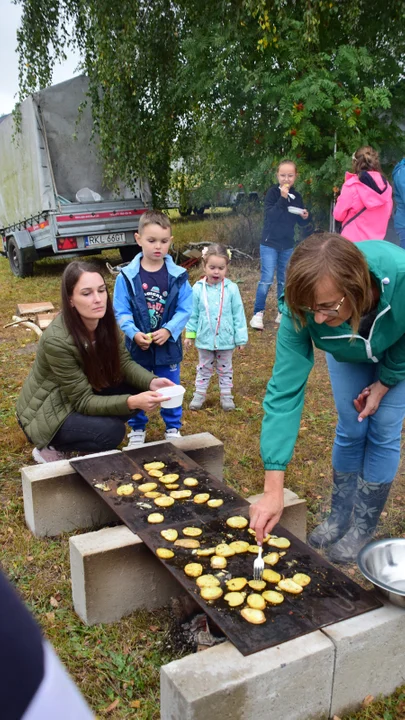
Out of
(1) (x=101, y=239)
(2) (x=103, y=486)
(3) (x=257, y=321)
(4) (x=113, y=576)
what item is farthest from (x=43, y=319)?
(4) (x=113, y=576)

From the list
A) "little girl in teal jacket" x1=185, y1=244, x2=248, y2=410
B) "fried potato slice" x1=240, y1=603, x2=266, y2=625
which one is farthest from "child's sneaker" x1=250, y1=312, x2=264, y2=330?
"fried potato slice" x1=240, y1=603, x2=266, y2=625

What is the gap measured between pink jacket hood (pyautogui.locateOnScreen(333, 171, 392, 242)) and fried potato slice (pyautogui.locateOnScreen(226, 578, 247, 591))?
3980 mm

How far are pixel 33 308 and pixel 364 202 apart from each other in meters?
4.51

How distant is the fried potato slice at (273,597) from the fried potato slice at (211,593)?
16 cm

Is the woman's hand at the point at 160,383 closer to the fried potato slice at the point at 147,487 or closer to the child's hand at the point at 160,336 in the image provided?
the child's hand at the point at 160,336

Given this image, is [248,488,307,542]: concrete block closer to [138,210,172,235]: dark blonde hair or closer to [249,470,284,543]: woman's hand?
[249,470,284,543]: woman's hand

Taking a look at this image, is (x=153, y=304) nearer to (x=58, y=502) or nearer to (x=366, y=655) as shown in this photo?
(x=58, y=502)

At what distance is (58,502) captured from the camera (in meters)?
3.20

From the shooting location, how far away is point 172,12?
902cm

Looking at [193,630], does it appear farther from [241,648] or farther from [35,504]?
[35,504]

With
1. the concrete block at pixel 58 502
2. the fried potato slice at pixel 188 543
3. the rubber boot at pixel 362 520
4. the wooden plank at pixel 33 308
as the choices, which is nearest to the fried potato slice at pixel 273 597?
the fried potato slice at pixel 188 543

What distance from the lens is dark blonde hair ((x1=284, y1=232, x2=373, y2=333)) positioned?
2035 mm

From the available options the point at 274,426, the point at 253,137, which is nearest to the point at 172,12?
the point at 253,137

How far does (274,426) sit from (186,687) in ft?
3.14
